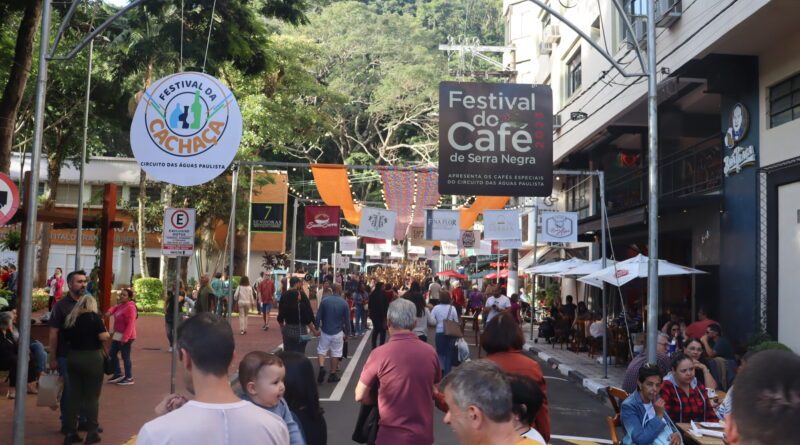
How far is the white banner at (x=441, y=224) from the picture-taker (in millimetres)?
28406

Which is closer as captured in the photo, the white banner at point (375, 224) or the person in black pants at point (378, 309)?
the person in black pants at point (378, 309)

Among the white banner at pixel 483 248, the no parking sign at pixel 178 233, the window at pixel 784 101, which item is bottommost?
the no parking sign at pixel 178 233

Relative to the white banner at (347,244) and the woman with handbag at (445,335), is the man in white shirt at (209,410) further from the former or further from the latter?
the white banner at (347,244)

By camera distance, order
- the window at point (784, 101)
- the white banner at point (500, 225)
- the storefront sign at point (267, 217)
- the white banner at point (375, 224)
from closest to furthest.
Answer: the window at point (784, 101), the white banner at point (500, 225), the storefront sign at point (267, 217), the white banner at point (375, 224)

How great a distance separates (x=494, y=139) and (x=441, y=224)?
1468cm

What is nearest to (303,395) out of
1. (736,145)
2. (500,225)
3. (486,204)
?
(736,145)

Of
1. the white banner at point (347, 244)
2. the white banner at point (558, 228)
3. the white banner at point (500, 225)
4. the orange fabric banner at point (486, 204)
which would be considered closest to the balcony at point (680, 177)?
the white banner at point (558, 228)

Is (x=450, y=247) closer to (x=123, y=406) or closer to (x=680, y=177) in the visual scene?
(x=680, y=177)

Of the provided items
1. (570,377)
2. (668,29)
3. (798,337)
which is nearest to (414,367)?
(798,337)

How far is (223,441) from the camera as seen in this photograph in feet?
10.5

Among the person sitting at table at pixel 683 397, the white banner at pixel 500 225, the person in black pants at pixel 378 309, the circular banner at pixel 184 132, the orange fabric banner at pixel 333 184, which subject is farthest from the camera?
the white banner at pixel 500 225

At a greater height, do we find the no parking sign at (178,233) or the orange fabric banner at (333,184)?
the orange fabric banner at (333,184)

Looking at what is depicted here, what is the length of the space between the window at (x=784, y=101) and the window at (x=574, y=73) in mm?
12085

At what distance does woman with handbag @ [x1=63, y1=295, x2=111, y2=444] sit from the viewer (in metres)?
9.20
